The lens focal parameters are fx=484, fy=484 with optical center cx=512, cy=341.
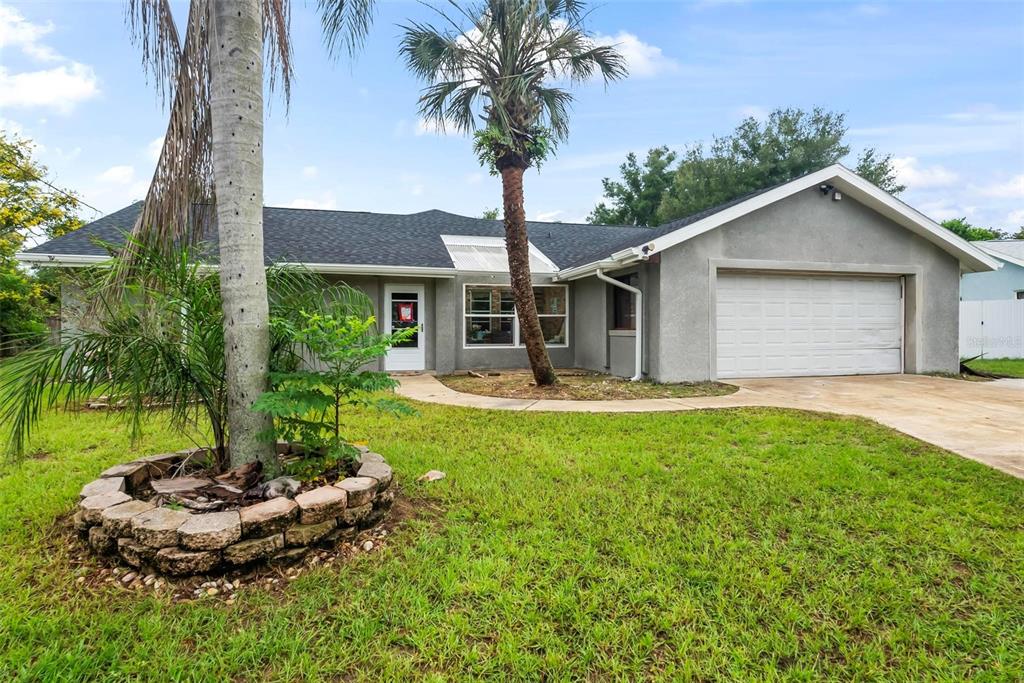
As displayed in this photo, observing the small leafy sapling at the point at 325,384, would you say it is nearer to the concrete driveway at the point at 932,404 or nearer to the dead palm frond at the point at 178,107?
the dead palm frond at the point at 178,107

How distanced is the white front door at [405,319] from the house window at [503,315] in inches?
49.3

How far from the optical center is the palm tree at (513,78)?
345 inches

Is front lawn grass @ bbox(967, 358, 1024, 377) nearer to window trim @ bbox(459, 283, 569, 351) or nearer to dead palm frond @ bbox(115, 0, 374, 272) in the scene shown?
window trim @ bbox(459, 283, 569, 351)

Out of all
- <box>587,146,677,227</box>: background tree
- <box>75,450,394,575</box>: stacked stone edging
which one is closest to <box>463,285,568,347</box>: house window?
<box>75,450,394,575</box>: stacked stone edging

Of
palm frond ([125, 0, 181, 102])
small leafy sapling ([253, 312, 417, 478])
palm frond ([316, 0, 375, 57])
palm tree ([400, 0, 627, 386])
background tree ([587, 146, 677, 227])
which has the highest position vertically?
background tree ([587, 146, 677, 227])

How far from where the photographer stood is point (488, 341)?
43.8ft

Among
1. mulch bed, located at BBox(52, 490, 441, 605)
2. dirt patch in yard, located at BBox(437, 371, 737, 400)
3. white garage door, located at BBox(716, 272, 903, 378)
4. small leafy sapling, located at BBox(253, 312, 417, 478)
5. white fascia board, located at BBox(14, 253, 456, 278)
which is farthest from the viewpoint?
white garage door, located at BBox(716, 272, 903, 378)

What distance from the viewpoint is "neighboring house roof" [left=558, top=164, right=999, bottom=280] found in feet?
31.6

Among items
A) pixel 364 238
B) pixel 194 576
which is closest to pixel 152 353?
pixel 194 576

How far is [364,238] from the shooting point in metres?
13.4

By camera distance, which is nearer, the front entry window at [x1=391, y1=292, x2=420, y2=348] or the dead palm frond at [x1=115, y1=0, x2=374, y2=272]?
the dead palm frond at [x1=115, y1=0, x2=374, y2=272]

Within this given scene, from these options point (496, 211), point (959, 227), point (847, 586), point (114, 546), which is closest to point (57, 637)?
point (114, 546)

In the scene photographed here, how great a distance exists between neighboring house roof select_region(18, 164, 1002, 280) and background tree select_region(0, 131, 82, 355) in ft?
27.9

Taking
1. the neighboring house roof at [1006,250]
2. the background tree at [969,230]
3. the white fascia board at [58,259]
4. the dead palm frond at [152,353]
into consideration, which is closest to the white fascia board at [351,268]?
the white fascia board at [58,259]
